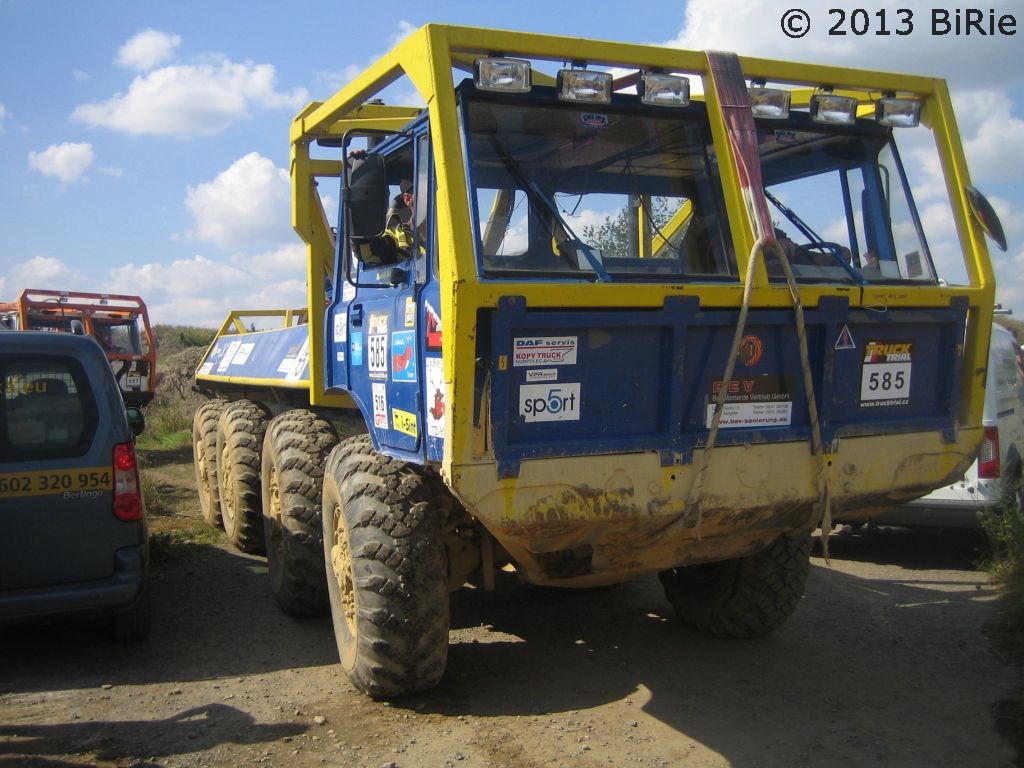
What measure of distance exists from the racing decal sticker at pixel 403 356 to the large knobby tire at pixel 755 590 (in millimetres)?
2208

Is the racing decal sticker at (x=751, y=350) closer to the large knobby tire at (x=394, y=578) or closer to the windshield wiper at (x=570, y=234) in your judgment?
the windshield wiper at (x=570, y=234)

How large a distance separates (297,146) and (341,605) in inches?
113

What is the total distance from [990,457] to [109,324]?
1451 cm

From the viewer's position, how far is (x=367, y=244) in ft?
15.6

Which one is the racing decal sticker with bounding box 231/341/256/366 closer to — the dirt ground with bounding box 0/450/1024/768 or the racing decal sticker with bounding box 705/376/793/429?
the dirt ground with bounding box 0/450/1024/768

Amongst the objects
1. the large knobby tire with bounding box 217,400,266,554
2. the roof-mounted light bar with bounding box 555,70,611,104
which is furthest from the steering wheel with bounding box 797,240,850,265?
the large knobby tire with bounding box 217,400,266,554

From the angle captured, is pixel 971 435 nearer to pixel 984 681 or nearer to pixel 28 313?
pixel 984 681

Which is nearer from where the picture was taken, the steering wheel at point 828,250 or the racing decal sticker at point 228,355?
the steering wheel at point 828,250

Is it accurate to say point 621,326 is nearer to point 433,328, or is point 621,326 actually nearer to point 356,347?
point 433,328

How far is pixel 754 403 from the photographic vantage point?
4.08 metres

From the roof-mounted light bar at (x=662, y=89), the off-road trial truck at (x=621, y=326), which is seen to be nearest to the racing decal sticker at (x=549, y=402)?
the off-road trial truck at (x=621, y=326)

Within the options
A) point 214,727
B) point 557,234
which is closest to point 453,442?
point 557,234

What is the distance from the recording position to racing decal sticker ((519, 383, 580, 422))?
12.2 feet

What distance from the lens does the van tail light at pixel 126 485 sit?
16.4ft
